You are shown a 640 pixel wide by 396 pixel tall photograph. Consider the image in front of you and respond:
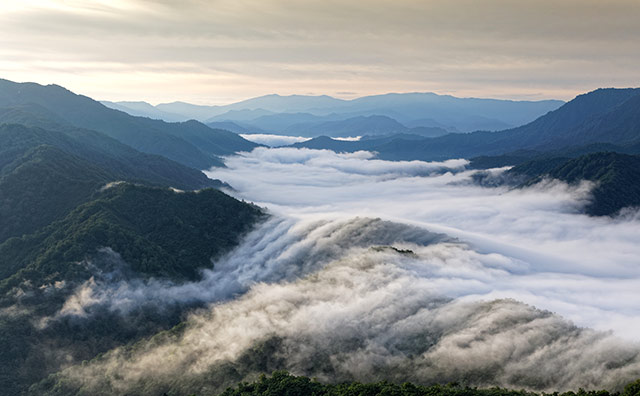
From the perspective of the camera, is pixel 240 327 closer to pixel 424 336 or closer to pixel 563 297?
pixel 424 336

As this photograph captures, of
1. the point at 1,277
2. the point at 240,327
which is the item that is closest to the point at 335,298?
the point at 240,327

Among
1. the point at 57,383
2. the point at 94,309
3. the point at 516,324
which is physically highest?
the point at 516,324

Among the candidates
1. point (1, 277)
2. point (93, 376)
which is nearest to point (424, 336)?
point (93, 376)

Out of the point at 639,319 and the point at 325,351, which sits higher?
the point at 639,319

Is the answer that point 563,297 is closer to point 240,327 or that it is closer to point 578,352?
point 578,352

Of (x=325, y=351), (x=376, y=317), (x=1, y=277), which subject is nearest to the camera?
(x=325, y=351)

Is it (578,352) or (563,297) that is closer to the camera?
(578,352)

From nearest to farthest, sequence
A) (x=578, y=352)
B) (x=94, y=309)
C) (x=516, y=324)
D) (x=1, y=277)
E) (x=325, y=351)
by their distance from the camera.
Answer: (x=578, y=352), (x=516, y=324), (x=325, y=351), (x=94, y=309), (x=1, y=277)
